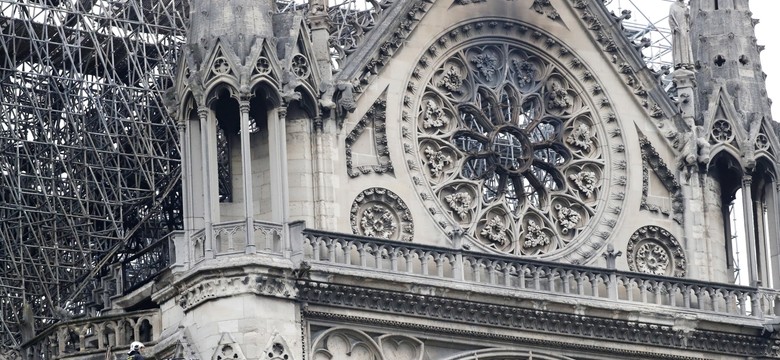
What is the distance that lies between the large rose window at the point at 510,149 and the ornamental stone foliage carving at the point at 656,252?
93 cm

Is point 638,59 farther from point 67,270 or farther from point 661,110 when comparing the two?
point 67,270

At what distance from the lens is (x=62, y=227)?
4422cm

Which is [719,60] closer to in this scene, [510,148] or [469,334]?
[510,148]

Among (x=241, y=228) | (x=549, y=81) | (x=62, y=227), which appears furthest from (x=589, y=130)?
(x=62, y=227)

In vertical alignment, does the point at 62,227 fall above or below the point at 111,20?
below

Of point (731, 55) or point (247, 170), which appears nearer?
point (247, 170)

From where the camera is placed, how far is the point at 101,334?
37469mm

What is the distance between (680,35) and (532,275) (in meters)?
5.44

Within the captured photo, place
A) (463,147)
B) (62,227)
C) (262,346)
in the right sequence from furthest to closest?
(62,227) < (463,147) < (262,346)

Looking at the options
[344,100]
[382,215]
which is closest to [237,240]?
[382,215]

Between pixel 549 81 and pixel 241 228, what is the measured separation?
22.3 ft

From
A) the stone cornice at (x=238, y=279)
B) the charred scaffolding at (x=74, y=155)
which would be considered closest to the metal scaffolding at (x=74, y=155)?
the charred scaffolding at (x=74, y=155)

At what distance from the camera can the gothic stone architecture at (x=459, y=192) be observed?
36.2m

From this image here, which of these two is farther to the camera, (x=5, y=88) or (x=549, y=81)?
(x=5, y=88)
